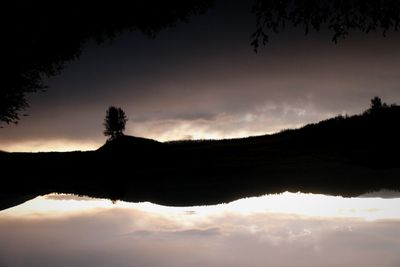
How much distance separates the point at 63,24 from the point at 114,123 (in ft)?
305

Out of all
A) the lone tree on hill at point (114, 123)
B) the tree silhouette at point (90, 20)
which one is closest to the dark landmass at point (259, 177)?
the tree silhouette at point (90, 20)

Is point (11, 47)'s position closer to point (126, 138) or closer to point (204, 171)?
point (204, 171)

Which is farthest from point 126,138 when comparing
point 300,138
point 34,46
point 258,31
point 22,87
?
point 258,31

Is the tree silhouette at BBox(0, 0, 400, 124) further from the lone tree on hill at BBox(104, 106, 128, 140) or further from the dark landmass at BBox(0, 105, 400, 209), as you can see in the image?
the lone tree on hill at BBox(104, 106, 128, 140)

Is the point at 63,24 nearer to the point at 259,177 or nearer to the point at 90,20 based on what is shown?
the point at 90,20

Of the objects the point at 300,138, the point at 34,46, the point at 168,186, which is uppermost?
the point at 34,46

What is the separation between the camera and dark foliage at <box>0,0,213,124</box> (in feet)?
53.9

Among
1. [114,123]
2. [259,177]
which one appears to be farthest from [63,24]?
[114,123]

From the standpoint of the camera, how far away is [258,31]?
13.8 meters

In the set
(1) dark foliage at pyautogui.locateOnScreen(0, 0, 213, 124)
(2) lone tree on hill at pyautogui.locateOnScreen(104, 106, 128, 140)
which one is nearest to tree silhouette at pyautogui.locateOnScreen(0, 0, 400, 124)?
(1) dark foliage at pyautogui.locateOnScreen(0, 0, 213, 124)

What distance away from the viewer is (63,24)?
1756cm

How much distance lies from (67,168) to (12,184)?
9.97 m

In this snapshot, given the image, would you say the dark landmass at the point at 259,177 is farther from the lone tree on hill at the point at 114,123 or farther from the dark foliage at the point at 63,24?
the lone tree on hill at the point at 114,123

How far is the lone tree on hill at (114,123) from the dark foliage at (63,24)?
86.7 meters
